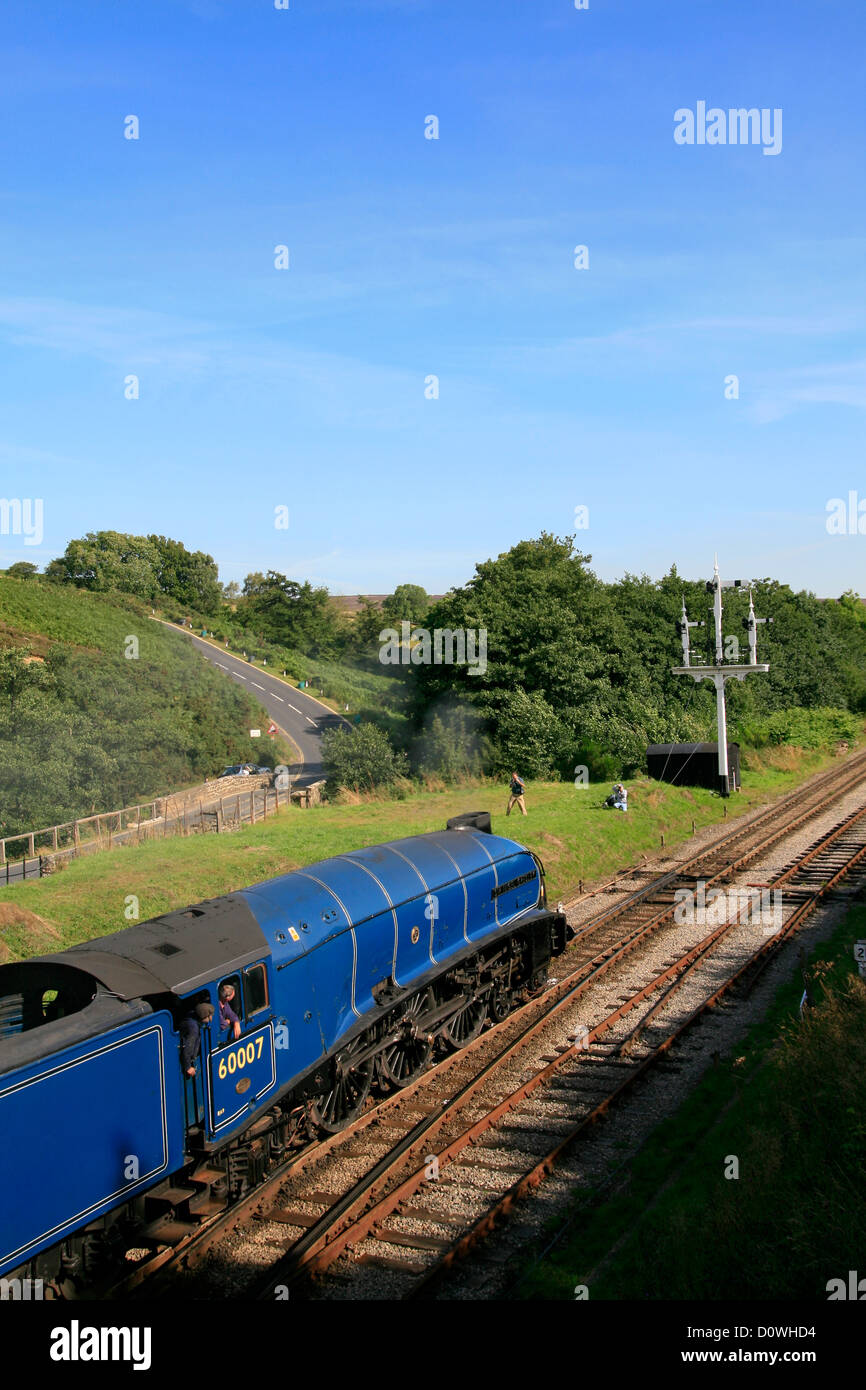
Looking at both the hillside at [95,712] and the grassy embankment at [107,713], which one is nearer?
the hillside at [95,712]

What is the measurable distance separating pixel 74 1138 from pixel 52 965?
164 centimetres

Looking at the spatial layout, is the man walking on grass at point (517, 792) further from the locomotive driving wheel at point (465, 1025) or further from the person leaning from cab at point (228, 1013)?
the person leaning from cab at point (228, 1013)

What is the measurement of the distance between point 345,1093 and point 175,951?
152 inches

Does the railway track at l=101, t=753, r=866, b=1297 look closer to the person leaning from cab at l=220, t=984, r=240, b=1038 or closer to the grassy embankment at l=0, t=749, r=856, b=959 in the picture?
the person leaning from cab at l=220, t=984, r=240, b=1038

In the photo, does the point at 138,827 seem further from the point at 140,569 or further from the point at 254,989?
the point at 140,569

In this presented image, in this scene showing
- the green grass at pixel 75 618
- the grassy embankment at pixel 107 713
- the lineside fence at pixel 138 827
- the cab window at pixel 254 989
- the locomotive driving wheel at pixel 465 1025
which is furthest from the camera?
the green grass at pixel 75 618

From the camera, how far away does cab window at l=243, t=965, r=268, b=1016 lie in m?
9.02

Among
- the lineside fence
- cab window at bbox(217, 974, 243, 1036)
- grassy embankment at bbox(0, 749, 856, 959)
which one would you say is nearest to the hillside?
the lineside fence

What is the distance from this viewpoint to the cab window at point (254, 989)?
29.6 feet

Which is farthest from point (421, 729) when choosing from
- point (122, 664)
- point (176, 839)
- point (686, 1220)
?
point (686, 1220)

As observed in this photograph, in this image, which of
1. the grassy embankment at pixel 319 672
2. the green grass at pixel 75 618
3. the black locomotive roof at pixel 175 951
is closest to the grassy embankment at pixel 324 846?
the black locomotive roof at pixel 175 951

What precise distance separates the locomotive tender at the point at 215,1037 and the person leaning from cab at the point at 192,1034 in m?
0.05
